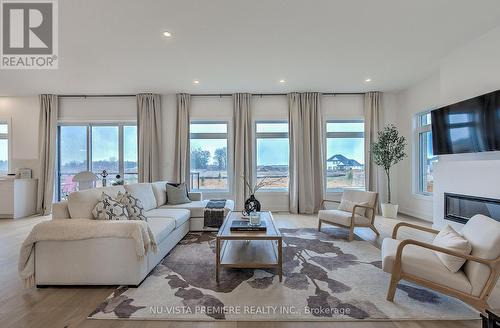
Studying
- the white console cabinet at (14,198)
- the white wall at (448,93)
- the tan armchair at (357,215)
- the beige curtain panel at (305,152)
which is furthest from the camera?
the beige curtain panel at (305,152)

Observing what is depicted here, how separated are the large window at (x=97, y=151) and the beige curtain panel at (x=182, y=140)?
121cm

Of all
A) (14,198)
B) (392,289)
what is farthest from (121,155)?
(392,289)

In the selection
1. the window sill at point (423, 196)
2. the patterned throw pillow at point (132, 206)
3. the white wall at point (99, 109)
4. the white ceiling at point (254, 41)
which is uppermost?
the white ceiling at point (254, 41)

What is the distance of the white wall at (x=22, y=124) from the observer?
6.06 m

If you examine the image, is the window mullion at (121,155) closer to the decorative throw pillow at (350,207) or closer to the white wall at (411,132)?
the decorative throw pillow at (350,207)

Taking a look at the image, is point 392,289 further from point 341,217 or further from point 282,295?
point 341,217

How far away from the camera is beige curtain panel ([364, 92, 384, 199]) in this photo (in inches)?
233

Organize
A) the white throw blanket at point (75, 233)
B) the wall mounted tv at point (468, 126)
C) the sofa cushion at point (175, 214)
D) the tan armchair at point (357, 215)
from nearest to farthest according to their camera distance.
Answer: the white throw blanket at point (75, 233), the wall mounted tv at point (468, 126), the sofa cushion at point (175, 214), the tan armchair at point (357, 215)

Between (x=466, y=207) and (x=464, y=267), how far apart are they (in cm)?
218

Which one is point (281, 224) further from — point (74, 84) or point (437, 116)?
point (74, 84)

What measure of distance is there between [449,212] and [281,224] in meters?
2.85

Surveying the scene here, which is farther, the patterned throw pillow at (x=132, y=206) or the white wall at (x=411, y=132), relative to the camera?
the white wall at (x=411, y=132)

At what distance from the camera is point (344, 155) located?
20.4 ft

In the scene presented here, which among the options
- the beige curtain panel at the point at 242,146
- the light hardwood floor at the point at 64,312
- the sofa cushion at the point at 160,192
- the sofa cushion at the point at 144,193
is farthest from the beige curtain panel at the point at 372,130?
the sofa cushion at the point at 144,193
